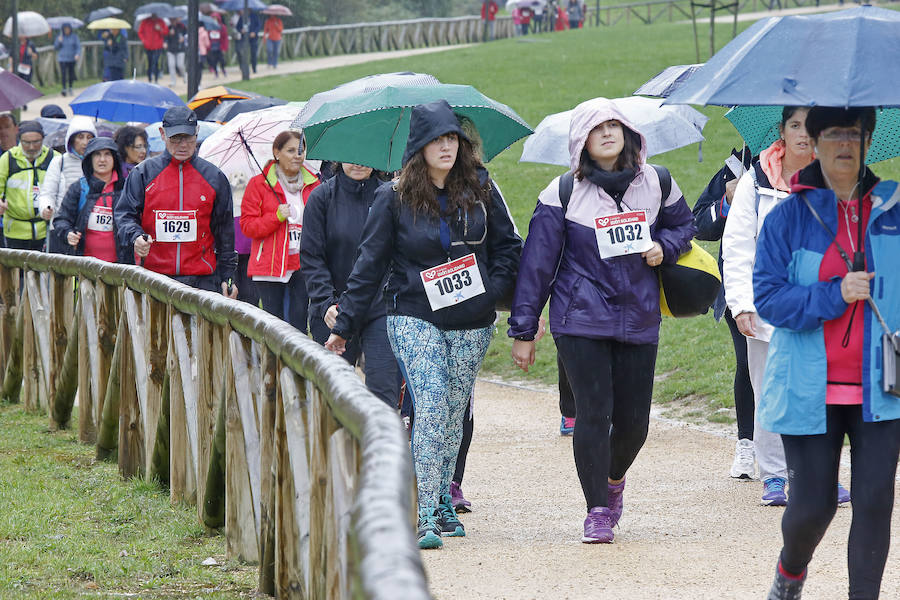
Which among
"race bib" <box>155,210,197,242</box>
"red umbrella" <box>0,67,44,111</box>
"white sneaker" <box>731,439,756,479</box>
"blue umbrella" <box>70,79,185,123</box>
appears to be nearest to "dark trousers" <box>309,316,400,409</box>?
"white sneaker" <box>731,439,756,479</box>

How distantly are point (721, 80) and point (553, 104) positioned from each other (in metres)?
27.4

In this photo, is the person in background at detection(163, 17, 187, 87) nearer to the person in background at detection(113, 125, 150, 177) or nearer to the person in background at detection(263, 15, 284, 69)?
the person in background at detection(263, 15, 284, 69)

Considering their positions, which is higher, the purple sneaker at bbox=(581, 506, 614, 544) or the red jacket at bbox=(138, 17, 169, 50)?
the red jacket at bbox=(138, 17, 169, 50)

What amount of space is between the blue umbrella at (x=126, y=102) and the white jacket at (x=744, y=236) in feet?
39.5

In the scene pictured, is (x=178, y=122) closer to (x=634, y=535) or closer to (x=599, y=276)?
(x=599, y=276)

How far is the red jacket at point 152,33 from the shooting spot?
133 feet

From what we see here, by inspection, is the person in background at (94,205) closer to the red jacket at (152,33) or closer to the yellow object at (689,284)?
the yellow object at (689,284)

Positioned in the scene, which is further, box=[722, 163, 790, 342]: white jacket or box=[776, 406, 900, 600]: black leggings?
box=[722, 163, 790, 342]: white jacket

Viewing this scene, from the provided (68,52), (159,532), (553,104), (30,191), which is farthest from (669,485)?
(68,52)

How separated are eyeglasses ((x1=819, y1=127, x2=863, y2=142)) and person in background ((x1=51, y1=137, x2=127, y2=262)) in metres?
7.49

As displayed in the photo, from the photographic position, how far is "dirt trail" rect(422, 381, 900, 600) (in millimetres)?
5887

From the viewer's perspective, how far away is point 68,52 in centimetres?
3966

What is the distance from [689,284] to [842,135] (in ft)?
6.65

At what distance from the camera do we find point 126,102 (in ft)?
60.3
